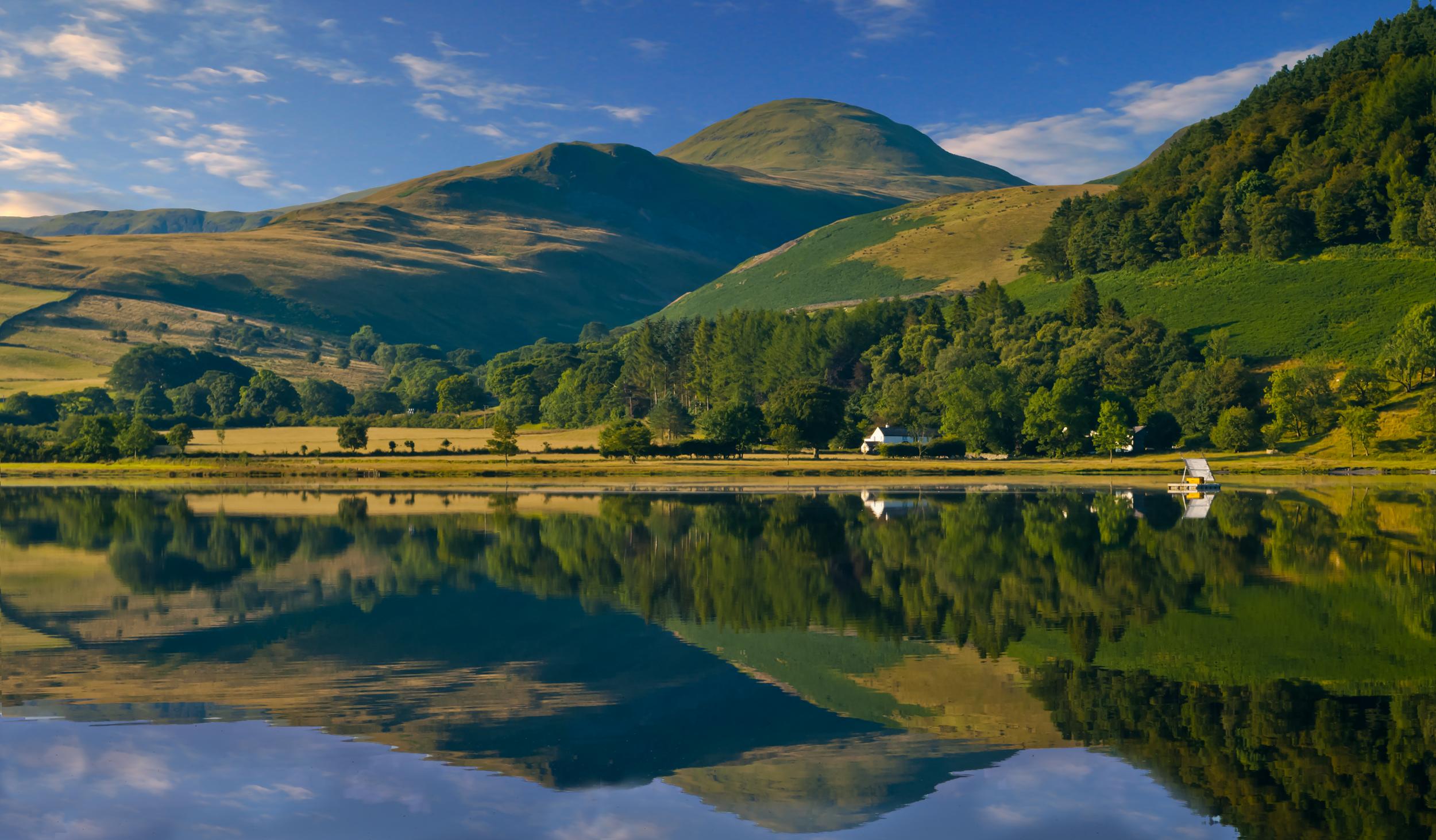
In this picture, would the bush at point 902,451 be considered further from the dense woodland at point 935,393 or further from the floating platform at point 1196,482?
the floating platform at point 1196,482

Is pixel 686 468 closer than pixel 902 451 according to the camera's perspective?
Yes

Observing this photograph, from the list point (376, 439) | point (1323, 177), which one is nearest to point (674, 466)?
point (376, 439)

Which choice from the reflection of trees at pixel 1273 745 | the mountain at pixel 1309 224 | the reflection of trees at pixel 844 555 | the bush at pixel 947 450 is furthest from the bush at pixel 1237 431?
the reflection of trees at pixel 1273 745

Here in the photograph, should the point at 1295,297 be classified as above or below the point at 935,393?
above

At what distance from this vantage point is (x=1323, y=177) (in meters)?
171

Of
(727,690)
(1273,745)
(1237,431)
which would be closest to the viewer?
(1273,745)

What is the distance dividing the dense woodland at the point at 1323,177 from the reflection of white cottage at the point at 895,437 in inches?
2682

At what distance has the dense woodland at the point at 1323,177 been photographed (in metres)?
165

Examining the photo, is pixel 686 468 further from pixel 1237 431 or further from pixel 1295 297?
pixel 1295 297

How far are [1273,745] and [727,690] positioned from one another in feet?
33.0

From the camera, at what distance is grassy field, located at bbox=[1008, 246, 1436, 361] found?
142875mm

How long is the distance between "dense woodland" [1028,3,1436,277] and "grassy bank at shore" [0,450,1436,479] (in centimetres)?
6659

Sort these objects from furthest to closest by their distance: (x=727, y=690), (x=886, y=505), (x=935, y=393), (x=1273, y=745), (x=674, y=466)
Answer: (x=935, y=393), (x=674, y=466), (x=886, y=505), (x=727, y=690), (x=1273, y=745)

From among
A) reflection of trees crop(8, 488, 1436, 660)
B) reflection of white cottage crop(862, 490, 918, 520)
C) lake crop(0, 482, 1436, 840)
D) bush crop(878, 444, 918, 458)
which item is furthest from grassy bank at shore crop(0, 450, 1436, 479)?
lake crop(0, 482, 1436, 840)
